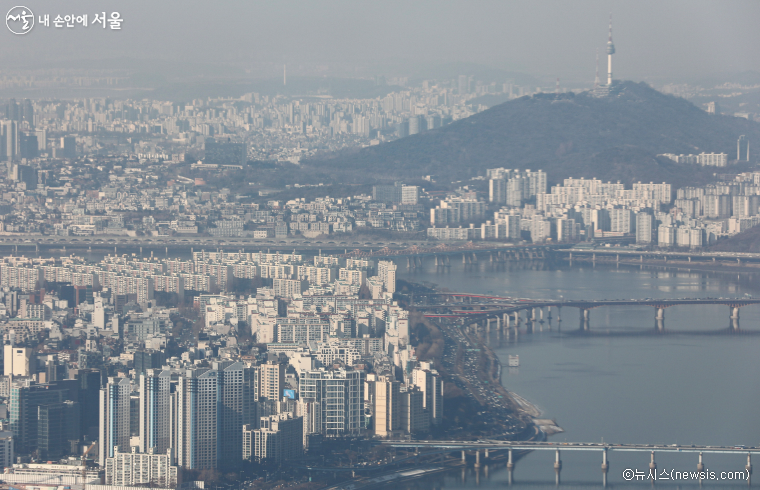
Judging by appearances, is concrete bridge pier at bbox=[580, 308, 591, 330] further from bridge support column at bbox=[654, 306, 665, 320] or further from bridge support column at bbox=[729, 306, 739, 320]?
bridge support column at bbox=[729, 306, 739, 320]

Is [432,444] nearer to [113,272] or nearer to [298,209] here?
[113,272]

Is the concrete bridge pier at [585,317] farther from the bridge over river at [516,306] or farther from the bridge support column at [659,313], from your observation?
the bridge support column at [659,313]

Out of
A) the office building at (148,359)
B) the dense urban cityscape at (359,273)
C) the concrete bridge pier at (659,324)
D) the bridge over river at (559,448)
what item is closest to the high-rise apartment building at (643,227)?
the dense urban cityscape at (359,273)

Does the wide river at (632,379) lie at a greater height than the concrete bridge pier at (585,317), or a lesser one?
lesser

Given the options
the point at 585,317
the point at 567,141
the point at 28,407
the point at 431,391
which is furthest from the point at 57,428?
the point at 567,141

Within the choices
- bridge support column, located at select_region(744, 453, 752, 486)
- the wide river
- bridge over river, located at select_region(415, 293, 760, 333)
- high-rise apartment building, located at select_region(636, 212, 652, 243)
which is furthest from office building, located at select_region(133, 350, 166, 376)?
high-rise apartment building, located at select_region(636, 212, 652, 243)

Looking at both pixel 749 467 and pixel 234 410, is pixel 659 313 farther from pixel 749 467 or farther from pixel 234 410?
pixel 234 410

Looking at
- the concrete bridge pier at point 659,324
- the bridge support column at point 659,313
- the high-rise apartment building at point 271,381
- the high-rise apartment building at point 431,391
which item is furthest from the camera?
the bridge support column at point 659,313
